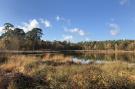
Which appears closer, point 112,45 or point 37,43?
point 37,43

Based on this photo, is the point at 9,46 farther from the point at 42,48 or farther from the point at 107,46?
the point at 107,46

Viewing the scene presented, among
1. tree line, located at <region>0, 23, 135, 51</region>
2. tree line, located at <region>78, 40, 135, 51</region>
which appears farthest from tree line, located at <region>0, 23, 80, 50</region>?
tree line, located at <region>78, 40, 135, 51</region>

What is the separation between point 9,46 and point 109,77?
38406mm

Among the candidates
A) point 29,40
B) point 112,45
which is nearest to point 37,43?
point 29,40

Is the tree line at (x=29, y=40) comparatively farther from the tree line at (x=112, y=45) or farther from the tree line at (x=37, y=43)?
the tree line at (x=112, y=45)

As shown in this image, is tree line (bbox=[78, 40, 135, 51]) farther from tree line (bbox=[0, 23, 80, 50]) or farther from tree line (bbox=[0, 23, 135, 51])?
tree line (bbox=[0, 23, 80, 50])

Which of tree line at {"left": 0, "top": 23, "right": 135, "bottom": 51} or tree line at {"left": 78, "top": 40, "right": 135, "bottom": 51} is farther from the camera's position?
tree line at {"left": 78, "top": 40, "right": 135, "bottom": 51}

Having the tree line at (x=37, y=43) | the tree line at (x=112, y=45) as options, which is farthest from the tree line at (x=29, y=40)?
the tree line at (x=112, y=45)

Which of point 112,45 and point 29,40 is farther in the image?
point 112,45

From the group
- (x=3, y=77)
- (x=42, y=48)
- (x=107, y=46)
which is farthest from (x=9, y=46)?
(x=107, y=46)

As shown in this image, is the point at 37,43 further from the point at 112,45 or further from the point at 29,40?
the point at 112,45

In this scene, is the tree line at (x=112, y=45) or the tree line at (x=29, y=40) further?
the tree line at (x=112, y=45)

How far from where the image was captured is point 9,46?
4328 centimetres

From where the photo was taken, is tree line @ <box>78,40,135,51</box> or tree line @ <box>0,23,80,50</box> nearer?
tree line @ <box>0,23,80,50</box>
